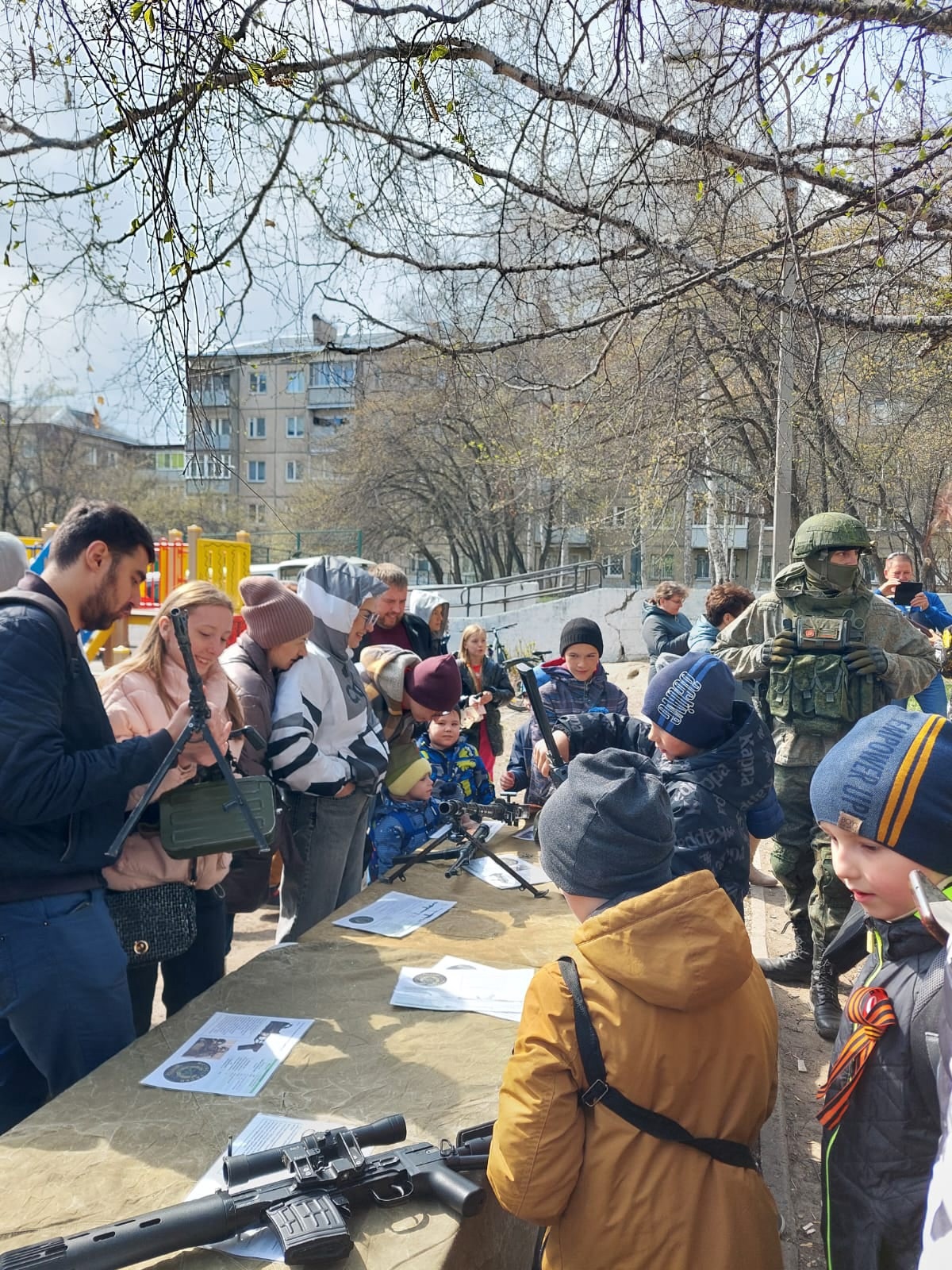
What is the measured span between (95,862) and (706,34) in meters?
3.08

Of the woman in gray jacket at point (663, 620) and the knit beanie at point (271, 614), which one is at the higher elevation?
the knit beanie at point (271, 614)

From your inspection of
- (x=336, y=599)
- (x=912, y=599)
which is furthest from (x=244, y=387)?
(x=912, y=599)

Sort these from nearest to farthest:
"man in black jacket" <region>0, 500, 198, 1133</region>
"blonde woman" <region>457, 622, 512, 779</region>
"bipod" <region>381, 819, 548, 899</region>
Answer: "man in black jacket" <region>0, 500, 198, 1133</region> < "bipod" <region>381, 819, 548, 899</region> < "blonde woman" <region>457, 622, 512, 779</region>

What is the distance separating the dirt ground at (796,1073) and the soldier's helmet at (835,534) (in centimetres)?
197

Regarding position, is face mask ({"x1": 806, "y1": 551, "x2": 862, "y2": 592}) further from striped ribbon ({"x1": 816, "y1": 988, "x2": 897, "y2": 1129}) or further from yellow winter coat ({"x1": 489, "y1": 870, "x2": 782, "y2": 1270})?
yellow winter coat ({"x1": 489, "y1": 870, "x2": 782, "y2": 1270})

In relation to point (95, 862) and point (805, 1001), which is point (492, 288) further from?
point (805, 1001)

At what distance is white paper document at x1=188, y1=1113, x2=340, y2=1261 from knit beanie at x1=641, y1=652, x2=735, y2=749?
148cm

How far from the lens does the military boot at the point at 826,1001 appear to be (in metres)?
3.79

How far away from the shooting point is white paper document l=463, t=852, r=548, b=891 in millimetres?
3512

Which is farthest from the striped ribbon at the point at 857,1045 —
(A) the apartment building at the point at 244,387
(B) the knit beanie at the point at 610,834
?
(A) the apartment building at the point at 244,387

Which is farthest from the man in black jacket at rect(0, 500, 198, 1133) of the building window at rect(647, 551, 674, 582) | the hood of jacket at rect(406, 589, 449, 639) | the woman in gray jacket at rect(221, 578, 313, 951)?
the building window at rect(647, 551, 674, 582)

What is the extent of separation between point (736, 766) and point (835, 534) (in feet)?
6.10

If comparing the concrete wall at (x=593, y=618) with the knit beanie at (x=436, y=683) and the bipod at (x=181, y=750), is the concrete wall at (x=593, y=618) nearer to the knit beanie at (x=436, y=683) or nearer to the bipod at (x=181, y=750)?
the knit beanie at (x=436, y=683)

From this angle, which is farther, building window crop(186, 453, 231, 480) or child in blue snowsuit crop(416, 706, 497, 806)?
child in blue snowsuit crop(416, 706, 497, 806)
